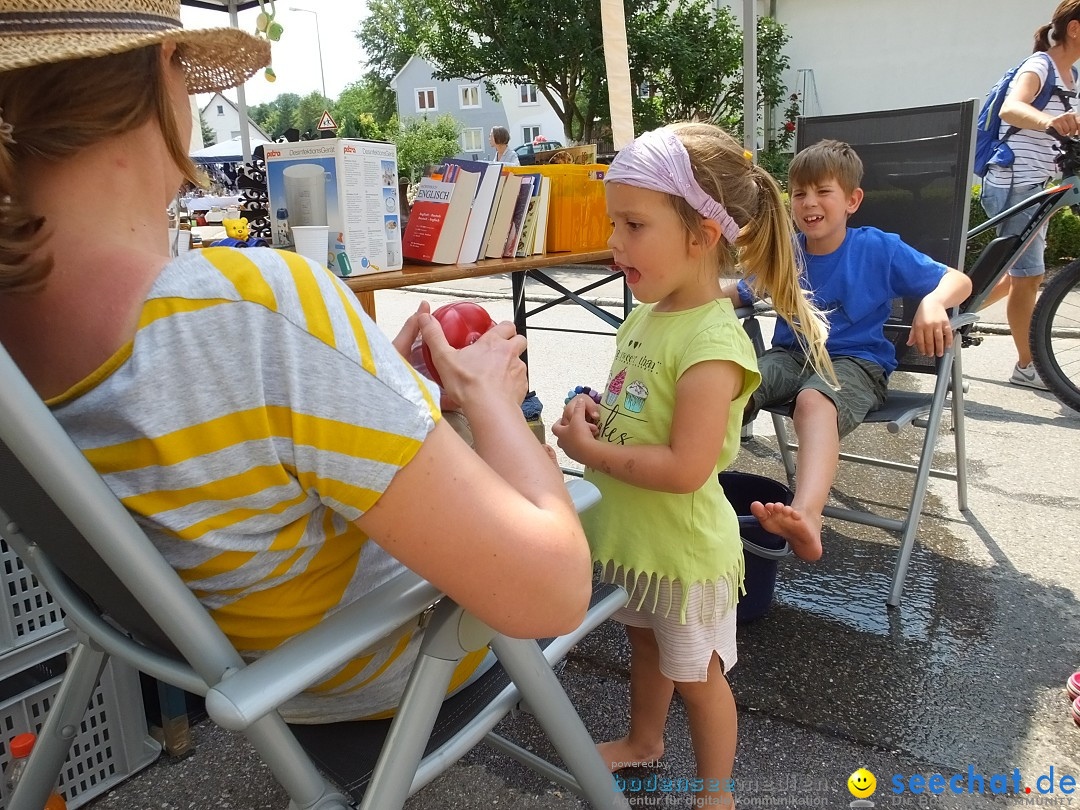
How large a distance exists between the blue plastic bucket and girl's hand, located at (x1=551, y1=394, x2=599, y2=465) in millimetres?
661

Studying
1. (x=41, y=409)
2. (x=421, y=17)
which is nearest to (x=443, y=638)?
(x=41, y=409)

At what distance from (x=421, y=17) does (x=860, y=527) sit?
15605 millimetres

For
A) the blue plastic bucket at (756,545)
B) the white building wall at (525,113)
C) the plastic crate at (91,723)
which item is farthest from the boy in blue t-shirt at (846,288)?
the white building wall at (525,113)

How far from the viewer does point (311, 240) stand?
7.12 ft

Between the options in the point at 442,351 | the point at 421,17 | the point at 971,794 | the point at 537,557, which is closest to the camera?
the point at 537,557

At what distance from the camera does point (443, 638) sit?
90 centimetres

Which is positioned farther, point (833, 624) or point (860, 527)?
point (860, 527)

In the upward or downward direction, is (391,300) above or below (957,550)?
above

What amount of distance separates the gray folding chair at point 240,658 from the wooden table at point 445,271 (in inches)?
45.8

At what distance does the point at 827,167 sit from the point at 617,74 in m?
1.00

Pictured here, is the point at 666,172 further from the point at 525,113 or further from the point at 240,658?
the point at 525,113

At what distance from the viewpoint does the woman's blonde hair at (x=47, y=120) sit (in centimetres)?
73

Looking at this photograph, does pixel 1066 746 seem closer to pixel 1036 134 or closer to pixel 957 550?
pixel 957 550

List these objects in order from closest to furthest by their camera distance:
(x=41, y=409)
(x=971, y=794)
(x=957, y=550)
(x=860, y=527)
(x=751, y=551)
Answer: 1. (x=41, y=409)
2. (x=971, y=794)
3. (x=751, y=551)
4. (x=957, y=550)
5. (x=860, y=527)
